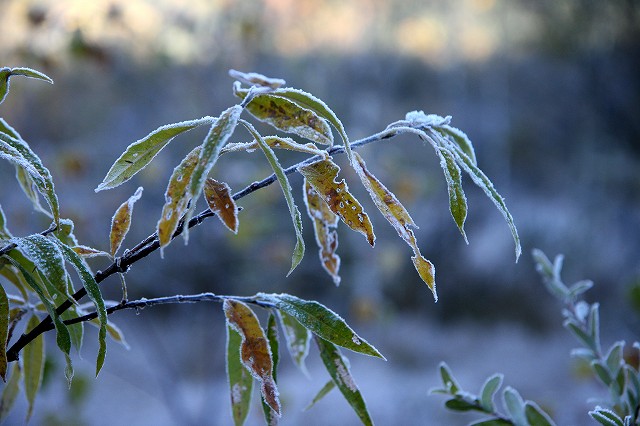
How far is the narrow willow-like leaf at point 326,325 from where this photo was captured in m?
0.42

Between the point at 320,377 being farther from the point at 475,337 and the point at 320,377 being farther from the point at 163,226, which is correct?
the point at 163,226

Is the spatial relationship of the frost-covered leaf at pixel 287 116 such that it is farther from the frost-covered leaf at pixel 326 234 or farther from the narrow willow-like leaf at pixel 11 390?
the narrow willow-like leaf at pixel 11 390

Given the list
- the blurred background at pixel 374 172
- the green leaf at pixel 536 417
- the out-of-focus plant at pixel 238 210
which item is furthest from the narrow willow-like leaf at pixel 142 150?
the blurred background at pixel 374 172

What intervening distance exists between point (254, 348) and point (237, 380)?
0.21ft

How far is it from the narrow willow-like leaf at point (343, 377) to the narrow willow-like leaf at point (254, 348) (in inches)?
1.9

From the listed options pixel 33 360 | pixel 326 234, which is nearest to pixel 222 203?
pixel 326 234

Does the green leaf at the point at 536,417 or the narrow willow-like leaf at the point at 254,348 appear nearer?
the narrow willow-like leaf at the point at 254,348

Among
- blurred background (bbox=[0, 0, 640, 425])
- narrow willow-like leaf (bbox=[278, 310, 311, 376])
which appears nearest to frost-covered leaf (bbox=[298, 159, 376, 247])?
narrow willow-like leaf (bbox=[278, 310, 311, 376])

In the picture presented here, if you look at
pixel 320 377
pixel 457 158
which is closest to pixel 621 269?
pixel 320 377

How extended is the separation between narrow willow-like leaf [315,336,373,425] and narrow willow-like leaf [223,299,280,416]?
0.16 ft

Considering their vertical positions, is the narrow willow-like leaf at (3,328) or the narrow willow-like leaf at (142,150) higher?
the narrow willow-like leaf at (142,150)

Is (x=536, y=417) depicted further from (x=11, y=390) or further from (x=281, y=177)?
(x=11, y=390)

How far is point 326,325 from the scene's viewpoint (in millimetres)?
426

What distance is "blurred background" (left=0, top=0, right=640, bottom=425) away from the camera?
2.29m
